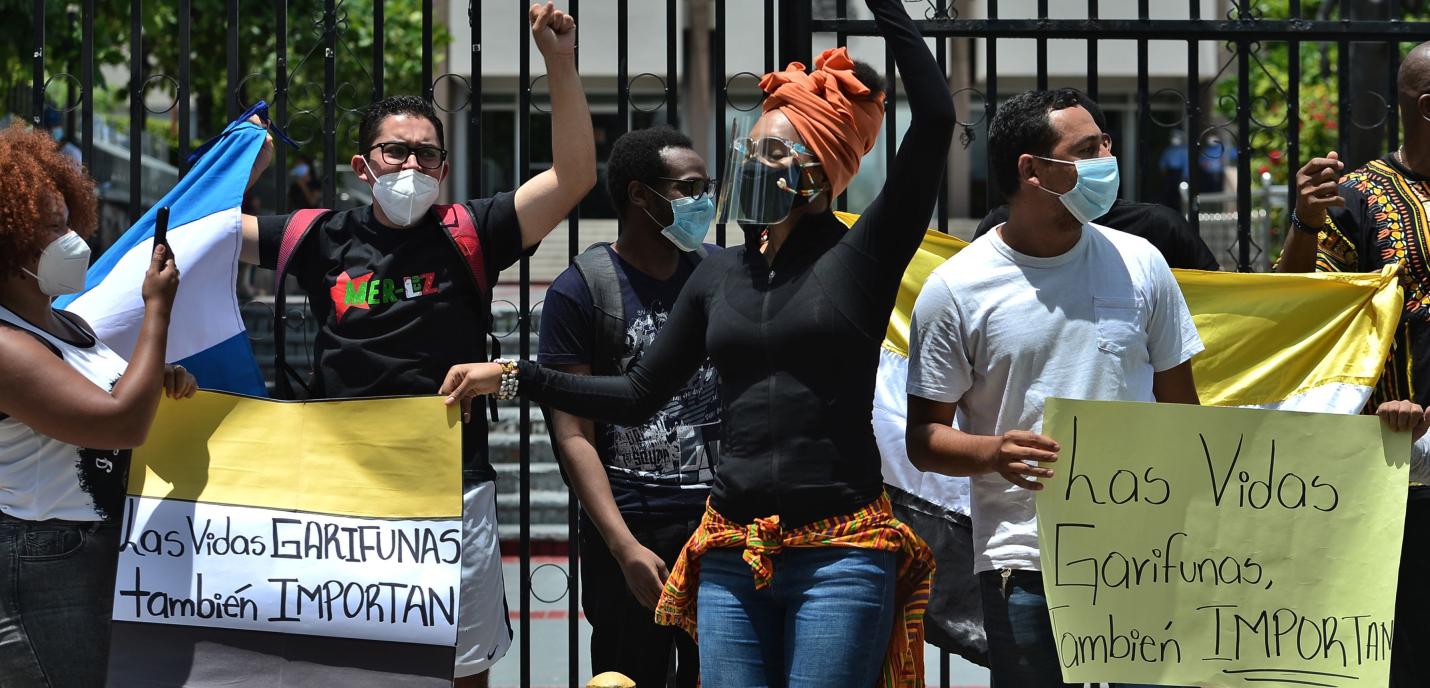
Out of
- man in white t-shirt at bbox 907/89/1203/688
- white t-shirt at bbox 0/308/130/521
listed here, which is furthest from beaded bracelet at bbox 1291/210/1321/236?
white t-shirt at bbox 0/308/130/521

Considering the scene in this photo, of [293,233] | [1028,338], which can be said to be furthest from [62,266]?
[1028,338]

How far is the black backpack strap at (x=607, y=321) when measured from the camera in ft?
12.5

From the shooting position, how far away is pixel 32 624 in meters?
3.32

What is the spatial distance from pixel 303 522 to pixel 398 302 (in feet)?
2.00

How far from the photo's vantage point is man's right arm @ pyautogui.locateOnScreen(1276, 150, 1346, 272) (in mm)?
3762

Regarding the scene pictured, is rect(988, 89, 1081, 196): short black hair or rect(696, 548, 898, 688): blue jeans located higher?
rect(988, 89, 1081, 196): short black hair

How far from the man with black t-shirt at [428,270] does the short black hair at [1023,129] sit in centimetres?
112

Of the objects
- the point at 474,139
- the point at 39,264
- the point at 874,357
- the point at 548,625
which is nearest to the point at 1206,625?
the point at 874,357

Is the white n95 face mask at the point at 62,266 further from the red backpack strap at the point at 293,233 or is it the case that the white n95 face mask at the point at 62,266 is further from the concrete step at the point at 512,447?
the concrete step at the point at 512,447

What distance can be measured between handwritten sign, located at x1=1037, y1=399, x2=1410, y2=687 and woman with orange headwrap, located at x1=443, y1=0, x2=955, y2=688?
1.43 ft

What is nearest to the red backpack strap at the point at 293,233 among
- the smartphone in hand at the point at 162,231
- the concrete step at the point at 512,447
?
the smartphone in hand at the point at 162,231

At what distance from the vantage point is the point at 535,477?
9.64 metres

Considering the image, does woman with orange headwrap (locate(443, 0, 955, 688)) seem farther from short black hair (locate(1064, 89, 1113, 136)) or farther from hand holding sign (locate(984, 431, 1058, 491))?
short black hair (locate(1064, 89, 1113, 136))

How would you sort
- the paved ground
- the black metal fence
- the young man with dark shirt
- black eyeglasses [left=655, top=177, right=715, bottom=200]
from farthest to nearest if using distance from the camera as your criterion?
1. the paved ground
2. the black metal fence
3. black eyeglasses [left=655, top=177, right=715, bottom=200]
4. the young man with dark shirt
